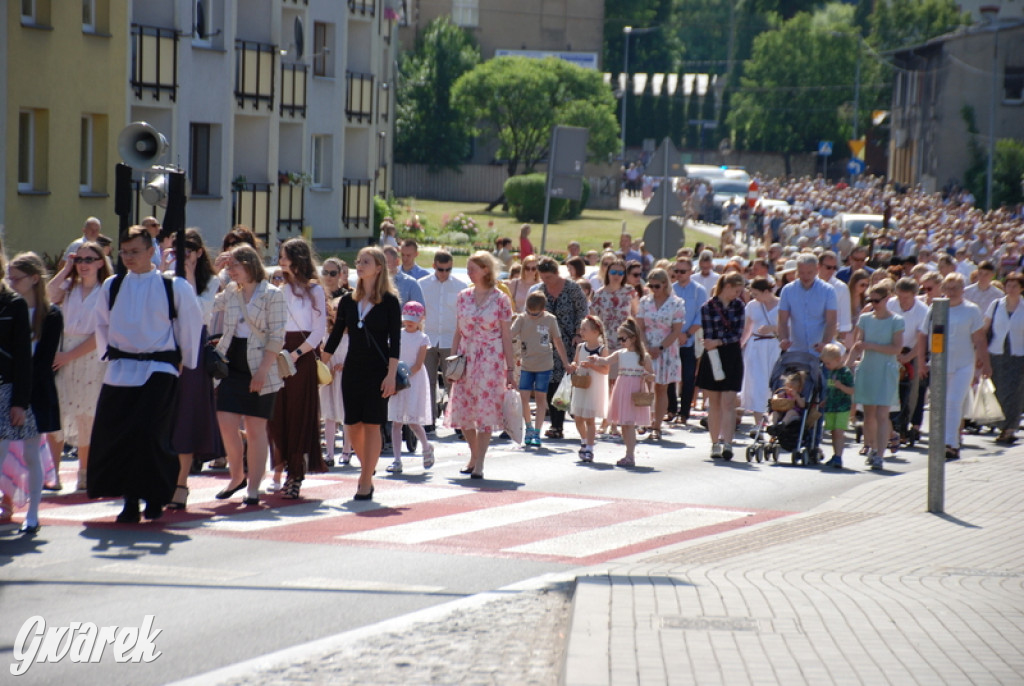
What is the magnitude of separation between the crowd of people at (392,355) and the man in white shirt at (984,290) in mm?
52

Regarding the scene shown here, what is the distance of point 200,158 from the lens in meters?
34.9

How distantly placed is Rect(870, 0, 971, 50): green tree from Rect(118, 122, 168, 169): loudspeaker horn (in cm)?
8554

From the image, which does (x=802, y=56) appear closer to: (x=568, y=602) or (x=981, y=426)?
(x=981, y=426)

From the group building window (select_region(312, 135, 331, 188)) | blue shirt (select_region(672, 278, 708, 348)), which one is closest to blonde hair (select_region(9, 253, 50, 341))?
blue shirt (select_region(672, 278, 708, 348))

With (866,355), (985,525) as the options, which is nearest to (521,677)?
(985,525)

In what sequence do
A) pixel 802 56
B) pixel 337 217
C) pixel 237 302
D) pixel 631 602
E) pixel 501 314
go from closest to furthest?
pixel 631 602 < pixel 237 302 < pixel 501 314 < pixel 337 217 < pixel 802 56

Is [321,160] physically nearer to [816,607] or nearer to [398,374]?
[398,374]

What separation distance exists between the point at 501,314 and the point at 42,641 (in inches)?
264

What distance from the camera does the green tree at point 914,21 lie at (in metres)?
95.2

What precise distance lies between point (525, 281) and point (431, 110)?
6019 cm

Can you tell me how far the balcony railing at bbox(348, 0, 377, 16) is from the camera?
47750mm

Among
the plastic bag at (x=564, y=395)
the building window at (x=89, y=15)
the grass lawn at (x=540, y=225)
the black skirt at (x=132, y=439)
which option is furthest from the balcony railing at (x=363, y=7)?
the black skirt at (x=132, y=439)

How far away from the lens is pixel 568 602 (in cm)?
800

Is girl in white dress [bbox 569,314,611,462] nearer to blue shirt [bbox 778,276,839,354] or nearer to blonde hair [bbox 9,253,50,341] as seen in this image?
blue shirt [bbox 778,276,839,354]
